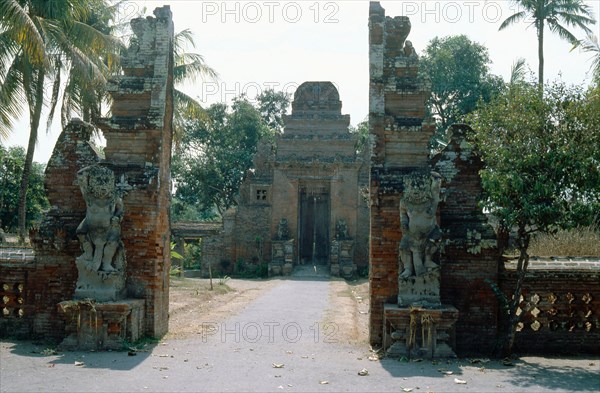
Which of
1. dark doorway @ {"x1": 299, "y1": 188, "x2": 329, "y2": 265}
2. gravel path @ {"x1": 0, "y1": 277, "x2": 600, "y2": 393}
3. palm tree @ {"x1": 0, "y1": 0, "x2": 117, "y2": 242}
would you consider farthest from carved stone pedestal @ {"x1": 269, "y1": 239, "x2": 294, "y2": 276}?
gravel path @ {"x1": 0, "y1": 277, "x2": 600, "y2": 393}

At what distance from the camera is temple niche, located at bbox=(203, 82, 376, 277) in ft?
98.0

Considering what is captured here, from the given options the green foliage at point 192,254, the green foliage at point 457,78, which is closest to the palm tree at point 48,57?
the green foliage at point 192,254

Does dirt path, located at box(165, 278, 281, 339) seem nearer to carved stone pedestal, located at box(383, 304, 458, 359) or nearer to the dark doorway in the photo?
carved stone pedestal, located at box(383, 304, 458, 359)

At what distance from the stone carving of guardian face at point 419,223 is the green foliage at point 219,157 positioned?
104ft

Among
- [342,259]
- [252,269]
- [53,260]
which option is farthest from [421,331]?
[252,269]

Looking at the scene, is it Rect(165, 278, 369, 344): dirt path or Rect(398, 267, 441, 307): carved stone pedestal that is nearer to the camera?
Rect(398, 267, 441, 307): carved stone pedestal

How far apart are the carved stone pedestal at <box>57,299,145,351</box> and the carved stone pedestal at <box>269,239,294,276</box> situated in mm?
19203

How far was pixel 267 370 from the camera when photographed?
827cm

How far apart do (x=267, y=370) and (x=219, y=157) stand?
33.7m

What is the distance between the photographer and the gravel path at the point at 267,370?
23.7ft

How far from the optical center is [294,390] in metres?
7.18

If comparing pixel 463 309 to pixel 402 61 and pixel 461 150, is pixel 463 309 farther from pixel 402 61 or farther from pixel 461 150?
pixel 402 61

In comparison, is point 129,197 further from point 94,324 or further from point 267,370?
point 267,370

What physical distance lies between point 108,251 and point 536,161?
6.52 meters
